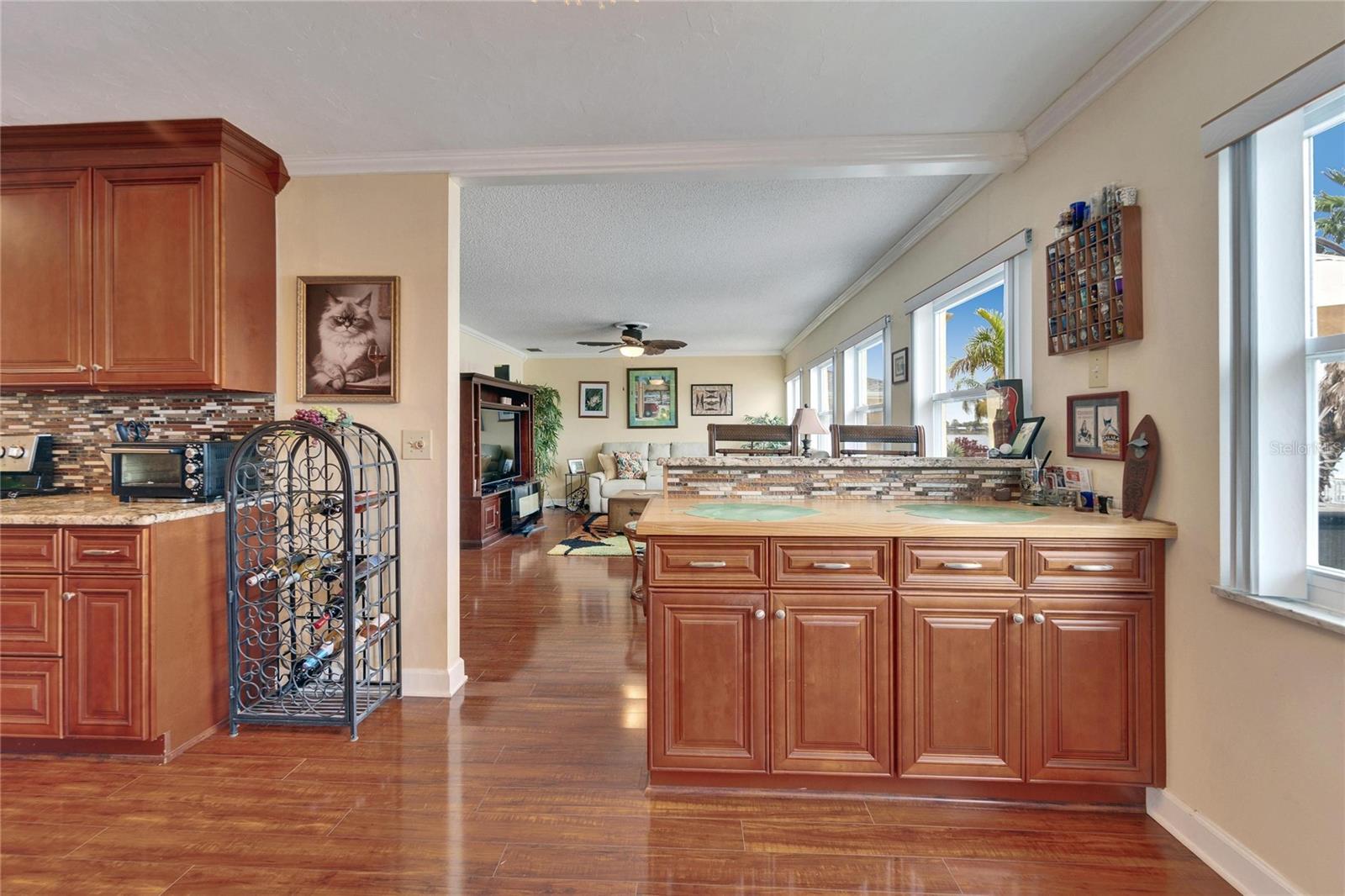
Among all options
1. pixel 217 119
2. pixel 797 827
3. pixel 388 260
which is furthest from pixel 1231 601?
pixel 217 119

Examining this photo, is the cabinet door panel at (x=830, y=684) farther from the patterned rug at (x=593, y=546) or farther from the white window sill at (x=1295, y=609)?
the patterned rug at (x=593, y=546)

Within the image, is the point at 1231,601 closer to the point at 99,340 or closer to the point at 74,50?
the point at 74,50

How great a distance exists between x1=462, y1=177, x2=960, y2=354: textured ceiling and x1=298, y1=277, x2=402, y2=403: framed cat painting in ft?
2.69

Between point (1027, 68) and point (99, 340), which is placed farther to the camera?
point (99, 340)

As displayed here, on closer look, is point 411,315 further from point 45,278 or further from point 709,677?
point 709,677

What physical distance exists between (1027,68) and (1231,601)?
5.93ft

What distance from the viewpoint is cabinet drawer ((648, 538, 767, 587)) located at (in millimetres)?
1862

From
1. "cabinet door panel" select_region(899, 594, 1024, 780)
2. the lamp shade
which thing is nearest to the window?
the lamp shade

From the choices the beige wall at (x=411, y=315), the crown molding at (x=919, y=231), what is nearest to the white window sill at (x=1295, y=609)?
the crown molding at (x=919, y=231)

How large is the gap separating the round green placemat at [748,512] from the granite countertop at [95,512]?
1.92m

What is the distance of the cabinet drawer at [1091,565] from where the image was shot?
1774 millimetres

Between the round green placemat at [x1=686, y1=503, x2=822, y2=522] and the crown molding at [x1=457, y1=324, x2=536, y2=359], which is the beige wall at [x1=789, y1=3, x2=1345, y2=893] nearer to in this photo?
the round green placemat at [x1=686, y1=503, x2=822, y2=522]

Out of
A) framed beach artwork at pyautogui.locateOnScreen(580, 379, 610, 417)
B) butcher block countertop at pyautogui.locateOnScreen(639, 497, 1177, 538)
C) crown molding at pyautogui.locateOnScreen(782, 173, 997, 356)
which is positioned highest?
crown molding at pyautogui.locateOnScreen(782, 173, 997, 356)

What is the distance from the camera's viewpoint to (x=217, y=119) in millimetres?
2254
